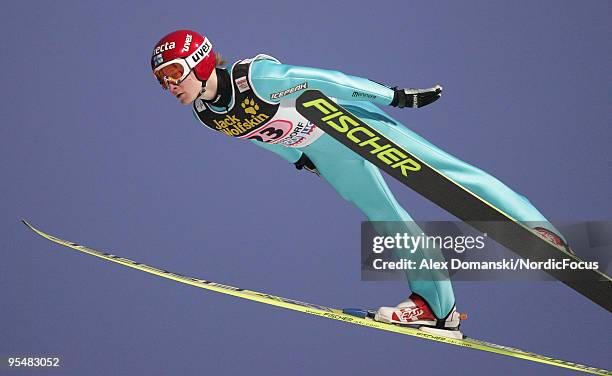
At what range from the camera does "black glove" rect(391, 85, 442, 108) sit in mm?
2984

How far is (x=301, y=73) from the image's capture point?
2.92 m

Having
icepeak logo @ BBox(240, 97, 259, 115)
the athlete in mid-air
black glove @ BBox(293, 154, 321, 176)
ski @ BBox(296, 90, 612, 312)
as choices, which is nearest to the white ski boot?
the athlete in mid-air

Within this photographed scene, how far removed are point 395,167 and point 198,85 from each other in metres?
0.68

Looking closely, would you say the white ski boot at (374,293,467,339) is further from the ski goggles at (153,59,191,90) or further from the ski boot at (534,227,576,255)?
the ski goggles at (153,59,191,90)

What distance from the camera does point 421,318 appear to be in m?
3.27

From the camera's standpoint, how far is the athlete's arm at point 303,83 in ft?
9.59

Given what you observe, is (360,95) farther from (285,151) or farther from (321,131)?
(285,151)

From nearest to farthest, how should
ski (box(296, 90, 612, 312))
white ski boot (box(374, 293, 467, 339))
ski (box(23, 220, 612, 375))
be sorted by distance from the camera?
ski (box(296, 90, 612, 312)) → ski (box(23, 220, 612, 375)) → white ski boot (box(374, 293, 467, 339))

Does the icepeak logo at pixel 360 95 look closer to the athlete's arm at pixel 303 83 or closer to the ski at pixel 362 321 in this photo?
the athlete's arm at pixel 303 83

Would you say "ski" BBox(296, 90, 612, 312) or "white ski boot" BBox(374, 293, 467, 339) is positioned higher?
"ski" BBox(296, 90, 612, 312)

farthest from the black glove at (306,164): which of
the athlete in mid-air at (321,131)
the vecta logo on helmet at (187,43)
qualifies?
the vecta logo on helmet at (187,43)

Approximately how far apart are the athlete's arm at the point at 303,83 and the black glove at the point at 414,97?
1.5 inches

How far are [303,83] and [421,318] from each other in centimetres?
97

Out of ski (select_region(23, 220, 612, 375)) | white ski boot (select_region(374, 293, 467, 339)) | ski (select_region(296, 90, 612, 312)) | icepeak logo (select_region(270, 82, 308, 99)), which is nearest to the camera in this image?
ski (select_region(296, 90, 612, 312))
